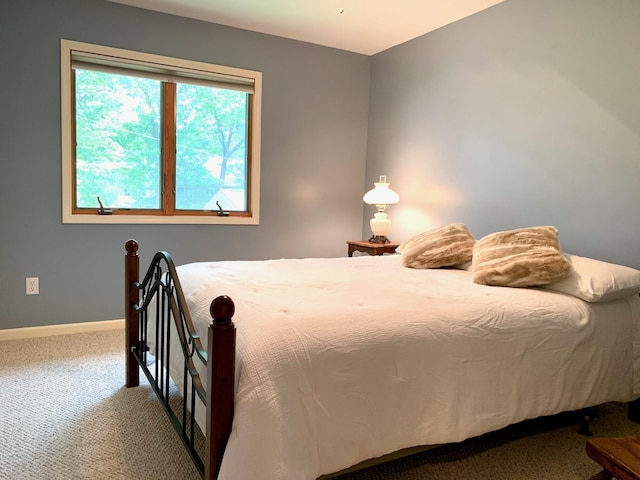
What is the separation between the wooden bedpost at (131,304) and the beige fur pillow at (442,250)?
1578mm

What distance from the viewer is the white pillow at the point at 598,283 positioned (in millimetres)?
2094

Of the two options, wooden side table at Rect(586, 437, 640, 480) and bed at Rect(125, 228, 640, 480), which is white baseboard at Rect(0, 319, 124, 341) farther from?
wooden side table at Rect(586, 437, 640, 480)

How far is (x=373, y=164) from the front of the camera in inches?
175

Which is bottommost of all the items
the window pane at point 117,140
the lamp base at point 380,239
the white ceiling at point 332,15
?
the lamp base at point 380,239

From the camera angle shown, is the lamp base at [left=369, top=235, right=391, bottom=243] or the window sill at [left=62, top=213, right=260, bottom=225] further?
the lamp base at [left=369, top=235, right=391, bottom=243]

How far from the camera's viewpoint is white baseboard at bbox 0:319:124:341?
328 centimetres

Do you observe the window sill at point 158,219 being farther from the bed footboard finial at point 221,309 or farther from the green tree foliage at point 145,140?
the bed footboard finial at point 221,309

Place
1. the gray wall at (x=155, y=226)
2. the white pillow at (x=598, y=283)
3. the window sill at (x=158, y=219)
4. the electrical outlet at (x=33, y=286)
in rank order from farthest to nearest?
the window sill at (x=158, y=219) < the electrical outlet at (x=33, y=286) < the gray wall at (x=155, y=226) < the white pillow at (x=598, y=283)

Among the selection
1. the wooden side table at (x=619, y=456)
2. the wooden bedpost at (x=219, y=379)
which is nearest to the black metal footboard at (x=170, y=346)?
the wooden bedpost at (x=219, y=379)

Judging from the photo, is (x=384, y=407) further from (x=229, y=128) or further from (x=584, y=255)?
(x=229, y=128)

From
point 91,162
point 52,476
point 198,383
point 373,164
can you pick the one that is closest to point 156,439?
point 52,476

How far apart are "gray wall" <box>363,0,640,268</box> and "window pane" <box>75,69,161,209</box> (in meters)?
2.06

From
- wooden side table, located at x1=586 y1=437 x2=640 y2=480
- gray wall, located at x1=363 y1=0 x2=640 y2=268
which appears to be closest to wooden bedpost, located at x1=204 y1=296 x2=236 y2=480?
wooden side table, located at x1=586 y1=437 x2=640 y2=480

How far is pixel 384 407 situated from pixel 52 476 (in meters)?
1.29
